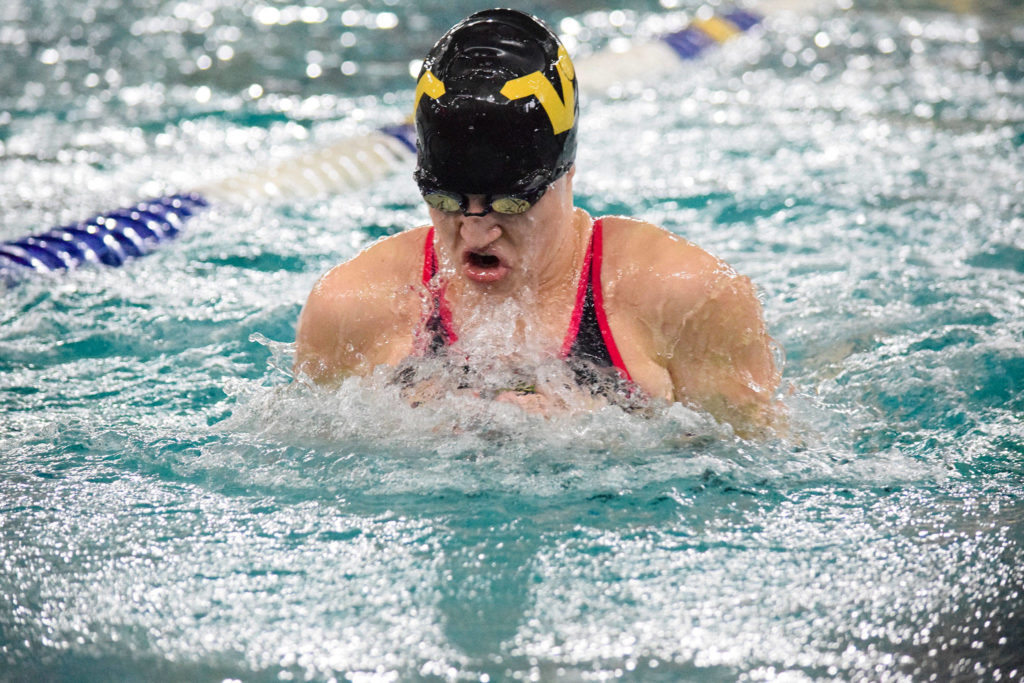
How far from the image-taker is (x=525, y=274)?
2.43 meters

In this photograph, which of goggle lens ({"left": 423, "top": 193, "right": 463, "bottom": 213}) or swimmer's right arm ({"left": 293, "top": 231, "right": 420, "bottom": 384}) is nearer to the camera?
goggle lens ({"left": 423, "top": 193, "right": 463, "bottom": 213})

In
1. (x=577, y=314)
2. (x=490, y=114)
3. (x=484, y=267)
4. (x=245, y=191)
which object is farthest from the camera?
(x=245, y=191)

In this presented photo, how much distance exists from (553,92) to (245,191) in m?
3.40

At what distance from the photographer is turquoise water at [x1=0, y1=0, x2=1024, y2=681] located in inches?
79.2

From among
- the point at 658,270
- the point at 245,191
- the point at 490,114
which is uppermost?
the point at 490,114

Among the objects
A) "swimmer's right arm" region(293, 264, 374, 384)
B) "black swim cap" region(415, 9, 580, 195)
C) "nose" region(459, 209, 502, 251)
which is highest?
"black swim cap" region(415, 9, 580, 195)

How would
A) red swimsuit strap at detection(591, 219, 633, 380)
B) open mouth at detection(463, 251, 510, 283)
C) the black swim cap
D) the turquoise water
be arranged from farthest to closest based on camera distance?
red swimsuit strap at detection(591, 219, 633, 380), open mouth at detection(463, 251, 510, 283), the black swim cap, the turquoise water

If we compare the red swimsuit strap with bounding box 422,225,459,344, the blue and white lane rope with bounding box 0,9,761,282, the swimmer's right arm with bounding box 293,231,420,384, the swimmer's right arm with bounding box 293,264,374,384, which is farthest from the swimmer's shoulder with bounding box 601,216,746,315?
the blue and white lane rope with bounding box 0,9,761,282

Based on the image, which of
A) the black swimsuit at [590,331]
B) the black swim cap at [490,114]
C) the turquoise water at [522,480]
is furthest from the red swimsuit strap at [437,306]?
the black swim cap at [490,114]

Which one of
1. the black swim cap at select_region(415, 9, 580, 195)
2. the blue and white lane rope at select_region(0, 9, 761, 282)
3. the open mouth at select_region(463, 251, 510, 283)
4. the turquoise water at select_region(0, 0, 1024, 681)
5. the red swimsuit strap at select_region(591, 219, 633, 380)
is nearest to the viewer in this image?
the turquoise water at select_region(0, 0, 1024, 681)

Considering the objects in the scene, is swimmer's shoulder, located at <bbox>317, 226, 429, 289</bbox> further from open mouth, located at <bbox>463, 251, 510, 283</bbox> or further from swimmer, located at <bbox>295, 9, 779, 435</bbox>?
open mouth, located at <bbox>463, 251, 510, 283</bbox>

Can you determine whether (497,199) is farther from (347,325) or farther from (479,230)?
(347,325)

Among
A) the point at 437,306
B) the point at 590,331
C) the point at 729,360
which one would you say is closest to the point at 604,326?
the point at 590,331

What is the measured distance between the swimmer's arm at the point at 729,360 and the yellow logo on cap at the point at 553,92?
0.50 m
